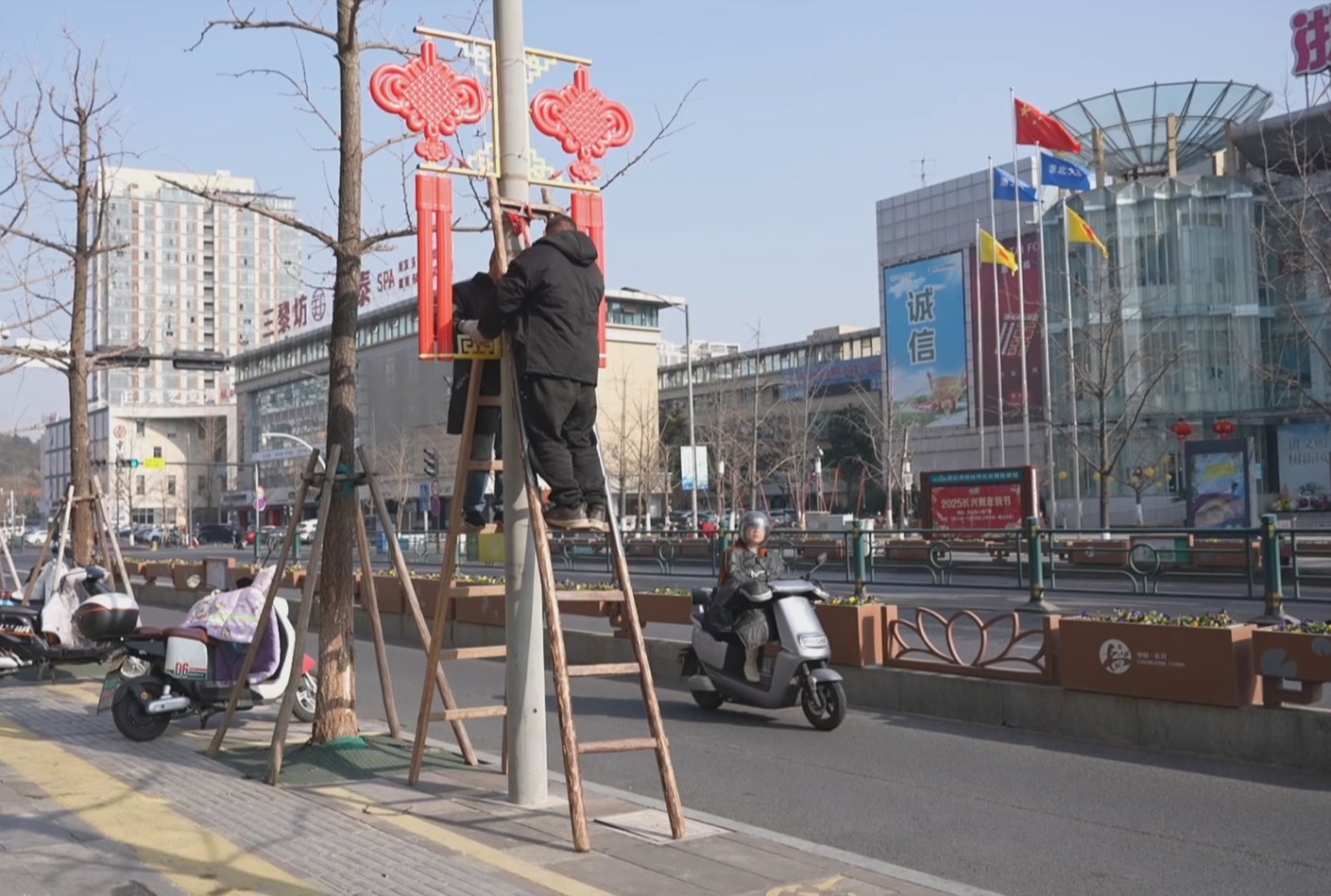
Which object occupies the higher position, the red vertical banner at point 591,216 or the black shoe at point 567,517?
the red vertical banner at point 591,216

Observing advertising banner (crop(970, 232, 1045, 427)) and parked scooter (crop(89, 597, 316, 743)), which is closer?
parked scooter (crop(89, 597, 316, 743))

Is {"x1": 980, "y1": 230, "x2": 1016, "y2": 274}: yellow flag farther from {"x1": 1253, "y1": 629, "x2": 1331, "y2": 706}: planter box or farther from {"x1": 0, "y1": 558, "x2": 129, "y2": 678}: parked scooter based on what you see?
{"x1": 1253, "y1": 629, "x2": 1331, "y2": 706}: planter box

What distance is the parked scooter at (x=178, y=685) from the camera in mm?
9406

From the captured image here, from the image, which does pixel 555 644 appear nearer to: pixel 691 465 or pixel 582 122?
pixel 582 122

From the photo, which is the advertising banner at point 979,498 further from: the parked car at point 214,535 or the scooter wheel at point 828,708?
the parked car at point 214,535

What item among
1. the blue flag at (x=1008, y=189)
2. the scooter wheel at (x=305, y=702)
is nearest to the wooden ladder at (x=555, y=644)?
the scooter wheel at (x=305, y=702)

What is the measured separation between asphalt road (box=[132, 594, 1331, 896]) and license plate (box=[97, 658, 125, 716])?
244cm

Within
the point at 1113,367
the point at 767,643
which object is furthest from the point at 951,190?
the point at 767,643

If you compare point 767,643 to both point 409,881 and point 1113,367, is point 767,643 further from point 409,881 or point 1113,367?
point 1113,367

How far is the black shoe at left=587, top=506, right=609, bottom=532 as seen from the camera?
6.74 meters

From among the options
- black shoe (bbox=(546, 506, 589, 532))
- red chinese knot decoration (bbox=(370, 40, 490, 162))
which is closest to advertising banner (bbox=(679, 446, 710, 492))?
red chinese knot decoration (bbox=(370, 40, 490, 162))

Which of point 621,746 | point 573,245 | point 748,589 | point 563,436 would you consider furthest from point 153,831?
point 748,589

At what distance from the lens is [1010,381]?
69062 mm

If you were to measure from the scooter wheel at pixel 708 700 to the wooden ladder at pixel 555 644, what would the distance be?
3.47 m
